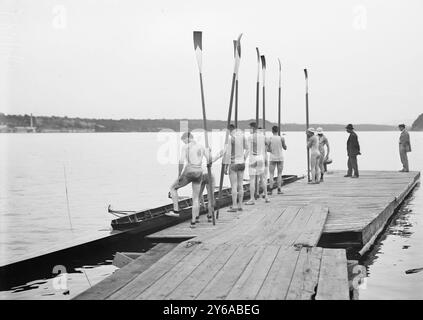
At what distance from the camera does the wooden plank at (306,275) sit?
6625mm

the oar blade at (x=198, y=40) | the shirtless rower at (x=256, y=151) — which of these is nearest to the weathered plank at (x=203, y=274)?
the oar blade at (x=198, y=40)

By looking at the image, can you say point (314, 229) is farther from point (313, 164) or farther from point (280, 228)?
point (313, 164)

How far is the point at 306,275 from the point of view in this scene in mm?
7355

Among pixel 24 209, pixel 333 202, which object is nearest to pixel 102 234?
pixel 333 202

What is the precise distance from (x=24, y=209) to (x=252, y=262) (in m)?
22.8

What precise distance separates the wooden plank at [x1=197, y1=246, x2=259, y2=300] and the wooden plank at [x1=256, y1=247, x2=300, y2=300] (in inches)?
14.3

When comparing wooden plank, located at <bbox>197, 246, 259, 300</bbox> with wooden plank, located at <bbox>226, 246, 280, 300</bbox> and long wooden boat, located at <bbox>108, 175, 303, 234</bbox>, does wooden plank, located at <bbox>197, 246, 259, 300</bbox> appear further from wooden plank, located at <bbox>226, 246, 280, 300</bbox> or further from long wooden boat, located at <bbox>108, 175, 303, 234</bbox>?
long wooden boat, located at <bbox>108, 175, 303, 234</bbox>

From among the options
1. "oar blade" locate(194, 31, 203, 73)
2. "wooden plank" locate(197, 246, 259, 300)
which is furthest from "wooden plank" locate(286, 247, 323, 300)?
"oar blade" locate(194, 31, 203, 73)

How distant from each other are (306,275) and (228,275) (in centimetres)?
92

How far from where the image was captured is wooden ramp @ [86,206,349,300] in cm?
668

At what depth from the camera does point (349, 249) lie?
12219mm

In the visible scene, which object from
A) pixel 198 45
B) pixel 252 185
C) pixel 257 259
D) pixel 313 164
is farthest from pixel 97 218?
pixel 257 259
